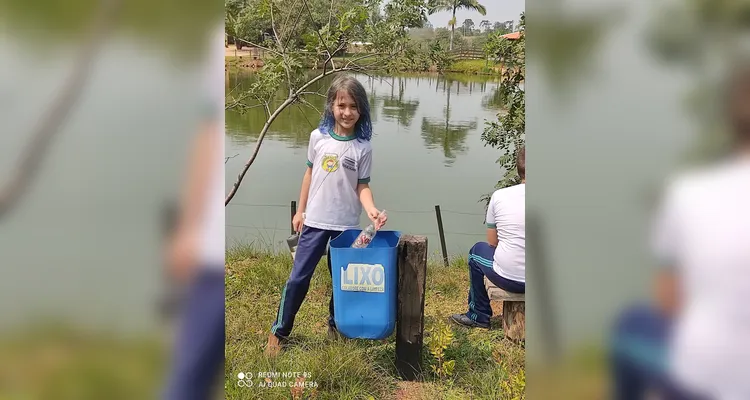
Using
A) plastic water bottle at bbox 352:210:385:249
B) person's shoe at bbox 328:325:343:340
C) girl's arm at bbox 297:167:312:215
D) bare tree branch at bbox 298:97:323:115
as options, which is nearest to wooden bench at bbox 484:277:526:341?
plastic water bottle at bbox 352:210:385:249

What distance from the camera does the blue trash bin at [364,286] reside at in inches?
99.2

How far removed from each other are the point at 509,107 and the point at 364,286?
110 centimetres

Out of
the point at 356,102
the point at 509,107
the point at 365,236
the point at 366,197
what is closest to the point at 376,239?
the point at 365,236

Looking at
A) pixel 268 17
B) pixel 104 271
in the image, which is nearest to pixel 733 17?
pixel 268 17

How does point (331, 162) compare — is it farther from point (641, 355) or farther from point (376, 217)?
point (641, 355)

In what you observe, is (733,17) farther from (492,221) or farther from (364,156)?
(364,156)

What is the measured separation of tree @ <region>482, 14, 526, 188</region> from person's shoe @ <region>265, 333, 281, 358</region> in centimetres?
135

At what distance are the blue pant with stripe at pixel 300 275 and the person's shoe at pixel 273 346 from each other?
2 cm

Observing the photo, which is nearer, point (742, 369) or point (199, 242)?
point (742, 369)

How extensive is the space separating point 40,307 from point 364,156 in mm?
1674

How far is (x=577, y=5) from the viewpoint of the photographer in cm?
249

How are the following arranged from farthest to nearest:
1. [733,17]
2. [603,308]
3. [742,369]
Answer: [603,308], [733,17], [742,369]

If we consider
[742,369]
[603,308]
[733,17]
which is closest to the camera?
[742,369]

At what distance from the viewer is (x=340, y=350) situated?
2561 millimetres
